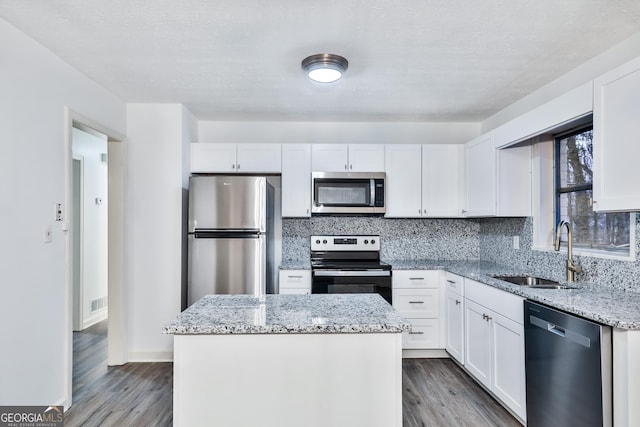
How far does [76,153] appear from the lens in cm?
425

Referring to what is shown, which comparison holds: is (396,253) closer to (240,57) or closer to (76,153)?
(240,57)

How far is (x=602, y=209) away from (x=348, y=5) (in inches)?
66.1

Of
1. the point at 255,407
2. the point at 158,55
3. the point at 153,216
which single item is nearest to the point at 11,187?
the point at 158,55

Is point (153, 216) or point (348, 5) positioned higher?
point (348, 5)

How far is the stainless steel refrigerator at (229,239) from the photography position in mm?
3162

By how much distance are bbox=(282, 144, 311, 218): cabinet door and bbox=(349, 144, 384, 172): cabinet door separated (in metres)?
0.45

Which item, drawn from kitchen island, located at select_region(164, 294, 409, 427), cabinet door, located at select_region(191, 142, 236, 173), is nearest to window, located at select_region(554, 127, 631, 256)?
kitchen island, located at select_region(164, 294, 409, 427)

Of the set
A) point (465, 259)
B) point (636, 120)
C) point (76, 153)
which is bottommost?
point (465, 259)

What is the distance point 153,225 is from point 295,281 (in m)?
1.42

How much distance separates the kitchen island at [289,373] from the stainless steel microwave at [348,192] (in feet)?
6.91

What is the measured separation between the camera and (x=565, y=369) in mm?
1809

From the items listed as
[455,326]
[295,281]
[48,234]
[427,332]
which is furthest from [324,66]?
[427,332]

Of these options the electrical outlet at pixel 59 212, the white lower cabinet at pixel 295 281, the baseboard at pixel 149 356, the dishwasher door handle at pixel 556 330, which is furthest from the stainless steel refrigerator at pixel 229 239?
the dishwasher door handle at pixel 556 330

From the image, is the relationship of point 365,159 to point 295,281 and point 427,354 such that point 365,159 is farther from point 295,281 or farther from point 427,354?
point 427,354
